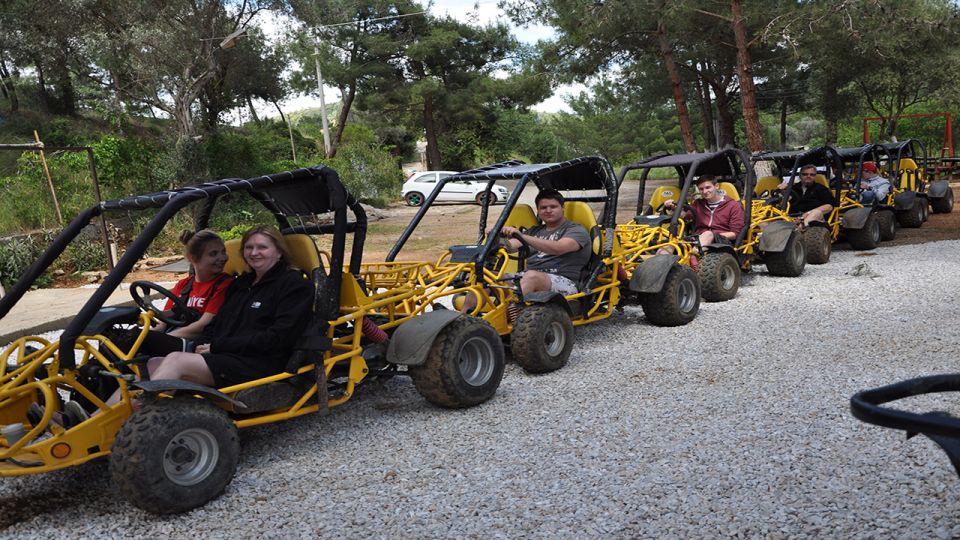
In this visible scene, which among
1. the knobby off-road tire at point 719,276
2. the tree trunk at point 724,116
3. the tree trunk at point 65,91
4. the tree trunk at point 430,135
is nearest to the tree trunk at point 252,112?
the tree trunk at point 65,91

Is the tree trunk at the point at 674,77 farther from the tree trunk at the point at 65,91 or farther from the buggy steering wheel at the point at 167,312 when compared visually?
the tree trunk at the point at 65,91

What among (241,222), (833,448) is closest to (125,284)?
(241,222)

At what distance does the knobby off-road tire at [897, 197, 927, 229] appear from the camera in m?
13.1

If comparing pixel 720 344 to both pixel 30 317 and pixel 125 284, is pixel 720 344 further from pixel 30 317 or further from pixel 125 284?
pixel 125 284

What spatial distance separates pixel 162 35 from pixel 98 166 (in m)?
4.25

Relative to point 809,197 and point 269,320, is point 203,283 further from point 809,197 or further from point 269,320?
point 809,197

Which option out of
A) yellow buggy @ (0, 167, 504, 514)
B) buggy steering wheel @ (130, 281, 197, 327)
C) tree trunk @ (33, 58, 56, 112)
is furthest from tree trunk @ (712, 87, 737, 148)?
tree trunk @ (33, 58, 56, 112)

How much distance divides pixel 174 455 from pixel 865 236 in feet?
33.8

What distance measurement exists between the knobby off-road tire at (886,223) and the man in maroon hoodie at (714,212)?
4.74 m

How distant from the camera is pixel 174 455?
3402 millimetres

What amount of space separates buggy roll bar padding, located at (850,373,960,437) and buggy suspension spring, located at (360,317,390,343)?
9.96 ft

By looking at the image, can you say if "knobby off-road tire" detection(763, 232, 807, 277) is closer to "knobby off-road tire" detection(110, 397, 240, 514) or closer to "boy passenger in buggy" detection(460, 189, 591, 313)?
"boy passenger in buggy" detection(460, 189, 591, 313)

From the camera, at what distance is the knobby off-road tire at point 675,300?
263 inches

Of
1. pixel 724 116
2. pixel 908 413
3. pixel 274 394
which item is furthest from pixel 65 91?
pixel 908 413
